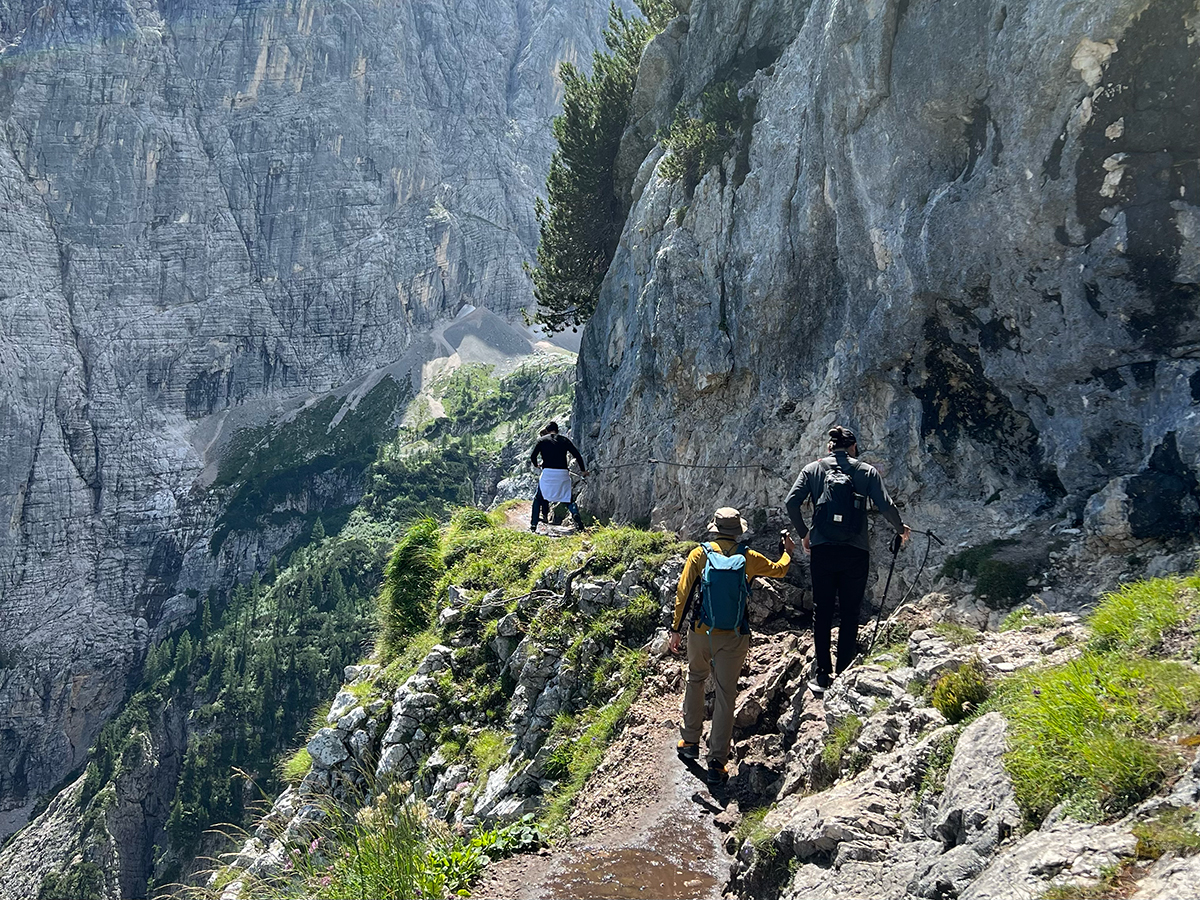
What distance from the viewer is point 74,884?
2178 inches

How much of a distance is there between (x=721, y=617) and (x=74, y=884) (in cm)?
6638

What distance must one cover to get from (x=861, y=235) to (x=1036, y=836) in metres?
9.91

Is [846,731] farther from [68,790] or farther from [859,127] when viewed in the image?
[68,790]

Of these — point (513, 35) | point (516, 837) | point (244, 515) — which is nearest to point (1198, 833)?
point (516, 837)

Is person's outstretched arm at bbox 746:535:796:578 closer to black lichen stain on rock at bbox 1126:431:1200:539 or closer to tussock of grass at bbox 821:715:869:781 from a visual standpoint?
tussock of grass at bbox 821:715:869:781

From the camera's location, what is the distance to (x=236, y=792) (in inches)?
2564

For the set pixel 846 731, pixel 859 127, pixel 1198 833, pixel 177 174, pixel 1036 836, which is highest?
pixel 177 174

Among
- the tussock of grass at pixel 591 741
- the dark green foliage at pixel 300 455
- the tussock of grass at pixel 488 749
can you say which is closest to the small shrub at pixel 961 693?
the tussock of grass at pixel 591 741

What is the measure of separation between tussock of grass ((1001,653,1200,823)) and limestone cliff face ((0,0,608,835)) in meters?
101

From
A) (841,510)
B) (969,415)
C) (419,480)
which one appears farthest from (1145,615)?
(419,480)

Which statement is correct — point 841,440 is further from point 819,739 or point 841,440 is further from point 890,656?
point 819,739

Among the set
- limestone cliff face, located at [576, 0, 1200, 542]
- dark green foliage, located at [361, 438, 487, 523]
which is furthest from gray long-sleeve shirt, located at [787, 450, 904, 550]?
dark green foliage, located at [361, 438, 487, 523]

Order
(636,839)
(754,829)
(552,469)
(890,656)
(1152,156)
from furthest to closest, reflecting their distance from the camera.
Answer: (552,469) < (1152,156) < (890,656) < (636,839) < (754,829)

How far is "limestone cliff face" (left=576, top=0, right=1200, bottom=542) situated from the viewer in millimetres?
8266
